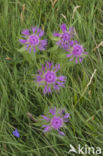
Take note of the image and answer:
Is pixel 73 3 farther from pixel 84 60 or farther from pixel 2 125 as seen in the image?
pixel 2 125

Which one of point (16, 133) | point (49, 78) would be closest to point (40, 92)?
point (49, 78)

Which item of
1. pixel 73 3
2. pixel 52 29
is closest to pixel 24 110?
pixel 52 29

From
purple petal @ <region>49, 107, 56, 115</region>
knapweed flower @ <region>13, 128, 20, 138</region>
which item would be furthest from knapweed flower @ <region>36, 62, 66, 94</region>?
knapweed flower @ <region>13, 128, 20, 138</region>

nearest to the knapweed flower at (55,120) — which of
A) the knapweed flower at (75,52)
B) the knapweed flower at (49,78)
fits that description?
the knapweed flower at (49,78)

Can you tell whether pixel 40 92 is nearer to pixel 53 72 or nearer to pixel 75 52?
pixel 53 72

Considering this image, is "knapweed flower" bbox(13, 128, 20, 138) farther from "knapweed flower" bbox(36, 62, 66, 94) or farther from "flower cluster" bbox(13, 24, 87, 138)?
"knapweed flower" bbox(36, 62, 66, 94)
